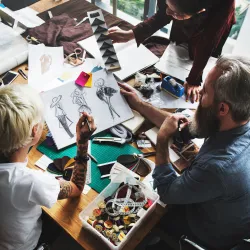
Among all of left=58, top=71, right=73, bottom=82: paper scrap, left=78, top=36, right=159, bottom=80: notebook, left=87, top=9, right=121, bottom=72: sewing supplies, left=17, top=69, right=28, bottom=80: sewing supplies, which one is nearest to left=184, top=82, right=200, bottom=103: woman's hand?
left=78, top=36, right=159, bottom=80: notebook

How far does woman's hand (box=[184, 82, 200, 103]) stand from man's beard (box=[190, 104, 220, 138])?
0.30m

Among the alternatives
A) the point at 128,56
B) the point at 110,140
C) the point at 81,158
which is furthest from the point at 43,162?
the point at 128,56

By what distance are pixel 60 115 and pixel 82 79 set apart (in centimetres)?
23

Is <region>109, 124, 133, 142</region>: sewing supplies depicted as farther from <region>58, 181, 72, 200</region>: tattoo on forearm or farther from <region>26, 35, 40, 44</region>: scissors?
<region>26, 35, 40, 44</region>: scissors

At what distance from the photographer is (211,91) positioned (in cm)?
112

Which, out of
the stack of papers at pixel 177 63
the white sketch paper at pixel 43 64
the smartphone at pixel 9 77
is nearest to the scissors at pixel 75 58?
the white sketch paper at pixel 43 64

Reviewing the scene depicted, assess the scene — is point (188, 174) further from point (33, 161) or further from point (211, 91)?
point (33, 161)

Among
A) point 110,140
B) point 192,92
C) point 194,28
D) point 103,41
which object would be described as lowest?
point 110,140

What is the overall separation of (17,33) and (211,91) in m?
1.22

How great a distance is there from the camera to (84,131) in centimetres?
126

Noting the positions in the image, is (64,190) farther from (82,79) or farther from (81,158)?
(82,79)

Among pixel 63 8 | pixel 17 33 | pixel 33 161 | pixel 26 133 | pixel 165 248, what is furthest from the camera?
pixel 63 8

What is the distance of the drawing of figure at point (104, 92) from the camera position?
1454 mm

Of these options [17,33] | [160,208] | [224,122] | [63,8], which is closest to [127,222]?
[160,208]
